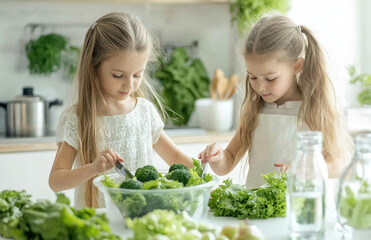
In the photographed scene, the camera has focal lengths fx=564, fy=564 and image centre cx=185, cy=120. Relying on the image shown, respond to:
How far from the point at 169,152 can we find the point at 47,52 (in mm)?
1658

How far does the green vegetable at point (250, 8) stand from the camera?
141 inches

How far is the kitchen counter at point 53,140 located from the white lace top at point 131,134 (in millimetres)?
1097

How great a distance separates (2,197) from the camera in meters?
1.37

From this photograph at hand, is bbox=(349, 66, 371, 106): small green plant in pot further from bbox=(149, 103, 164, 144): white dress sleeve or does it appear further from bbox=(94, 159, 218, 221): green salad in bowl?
bbox=(94, 159, 218, 221): green salad in bowl

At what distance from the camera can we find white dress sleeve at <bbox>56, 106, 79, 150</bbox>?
1.91 m

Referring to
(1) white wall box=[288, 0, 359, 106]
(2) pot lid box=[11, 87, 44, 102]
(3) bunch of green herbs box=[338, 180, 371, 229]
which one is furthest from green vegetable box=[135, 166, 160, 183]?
(1) white wall box=[288, 0, 359, 106]

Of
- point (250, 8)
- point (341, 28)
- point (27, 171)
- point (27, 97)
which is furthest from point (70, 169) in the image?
point (341, 28)

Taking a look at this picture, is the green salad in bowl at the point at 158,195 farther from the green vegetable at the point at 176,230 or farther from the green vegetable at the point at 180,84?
the green vegetable at the point at 180,84

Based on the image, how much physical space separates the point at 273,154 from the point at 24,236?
42.1 inches

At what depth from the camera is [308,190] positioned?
1213 millimetres

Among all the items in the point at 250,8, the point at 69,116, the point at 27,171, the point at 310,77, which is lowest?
the point at 27,171

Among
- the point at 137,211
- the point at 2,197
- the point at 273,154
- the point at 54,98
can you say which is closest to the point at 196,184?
the point at 137,211

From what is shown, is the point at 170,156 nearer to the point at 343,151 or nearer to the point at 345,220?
the point at 343,151

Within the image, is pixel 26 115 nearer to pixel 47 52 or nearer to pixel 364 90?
pixel 47 52
